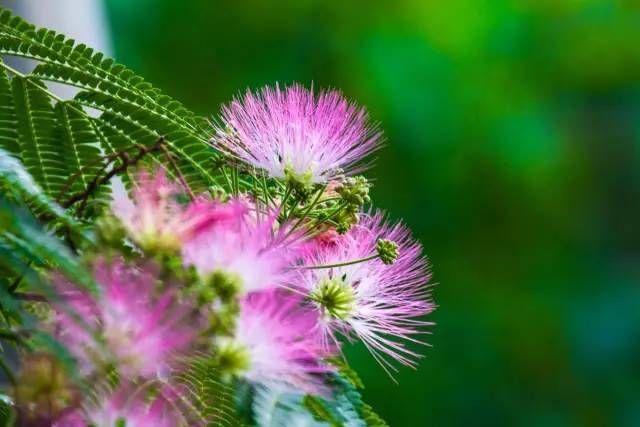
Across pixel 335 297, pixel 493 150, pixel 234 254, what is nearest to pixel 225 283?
pixel 234 254

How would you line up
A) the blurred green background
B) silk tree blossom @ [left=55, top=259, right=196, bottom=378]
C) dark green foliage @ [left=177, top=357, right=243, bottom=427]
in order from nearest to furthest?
silk tree blossom @ [left=55, top=259, right=196, bottom=378] < dark green foliage @ [left=177, top=357, right=243, bottom=427] < the blurred green background

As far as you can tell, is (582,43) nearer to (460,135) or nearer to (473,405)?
(460,135)

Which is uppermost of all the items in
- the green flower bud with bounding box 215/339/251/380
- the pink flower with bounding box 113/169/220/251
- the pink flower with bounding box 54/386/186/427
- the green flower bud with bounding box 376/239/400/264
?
→ the green flower bud with bounding box 376/239/400/264

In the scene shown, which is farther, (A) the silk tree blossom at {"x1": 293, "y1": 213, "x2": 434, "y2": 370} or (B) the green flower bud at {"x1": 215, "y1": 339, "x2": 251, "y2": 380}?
(A) the silk tree blossom at {"x1": 293, "y1": 213, "x2": 434, "y2": 370}

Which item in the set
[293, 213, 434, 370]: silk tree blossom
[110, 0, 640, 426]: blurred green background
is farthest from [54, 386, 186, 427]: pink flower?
[110, 0, 640, 426]: blurred green background

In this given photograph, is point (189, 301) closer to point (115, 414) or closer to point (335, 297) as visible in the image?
point (115, 414)

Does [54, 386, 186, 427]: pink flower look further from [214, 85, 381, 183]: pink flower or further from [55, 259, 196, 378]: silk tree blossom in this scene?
[214, 85, 381, 183]: pink flower

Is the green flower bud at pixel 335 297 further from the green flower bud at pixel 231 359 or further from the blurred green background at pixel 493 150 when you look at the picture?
the blurred green background at pixel 493 150
